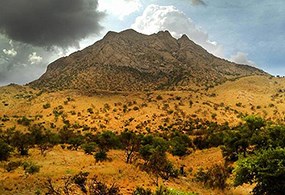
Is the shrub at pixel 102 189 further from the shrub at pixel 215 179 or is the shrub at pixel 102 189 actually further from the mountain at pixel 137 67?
the mountain at pixel 137 67

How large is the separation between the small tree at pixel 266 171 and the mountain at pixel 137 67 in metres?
95.9

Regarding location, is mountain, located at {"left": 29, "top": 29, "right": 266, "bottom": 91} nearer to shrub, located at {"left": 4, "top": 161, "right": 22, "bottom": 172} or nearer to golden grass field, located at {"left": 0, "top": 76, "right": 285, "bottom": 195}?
golden grass field, located at {"left": 0, "top": 76, "right": 285, "bottom": 195}

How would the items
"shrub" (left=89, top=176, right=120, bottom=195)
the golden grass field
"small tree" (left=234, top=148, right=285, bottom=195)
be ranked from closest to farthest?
"shrub" (left=89, top=176, right=120, bottom=195), "small tree" (left=234, top=148, right=285, bottom=195), the golden grass field

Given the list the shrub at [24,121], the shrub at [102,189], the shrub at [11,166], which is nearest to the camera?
the shrub at [102,189]

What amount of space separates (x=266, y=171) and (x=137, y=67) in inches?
5186

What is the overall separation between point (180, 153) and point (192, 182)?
24740 mm

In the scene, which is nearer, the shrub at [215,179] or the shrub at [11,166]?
the shrub at [11,166]

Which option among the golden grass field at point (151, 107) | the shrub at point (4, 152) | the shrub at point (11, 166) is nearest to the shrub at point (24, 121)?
the golden grass field at point (151, 107)

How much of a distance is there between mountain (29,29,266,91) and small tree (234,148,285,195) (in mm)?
95950

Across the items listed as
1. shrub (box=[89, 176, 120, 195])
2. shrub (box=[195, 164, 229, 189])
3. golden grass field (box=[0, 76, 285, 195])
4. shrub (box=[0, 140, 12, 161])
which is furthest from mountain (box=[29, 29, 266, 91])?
shrub (box=[89, 176, 120, 195])

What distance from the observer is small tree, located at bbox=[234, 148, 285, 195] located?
27.6 metres

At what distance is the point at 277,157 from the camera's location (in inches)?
1143

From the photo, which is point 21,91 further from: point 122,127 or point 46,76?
point 122,127

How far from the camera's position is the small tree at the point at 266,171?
90.5ft
